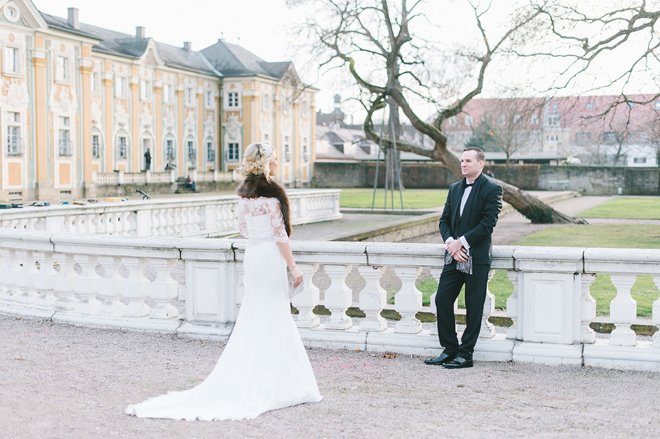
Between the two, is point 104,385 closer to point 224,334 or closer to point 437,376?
point 224,334

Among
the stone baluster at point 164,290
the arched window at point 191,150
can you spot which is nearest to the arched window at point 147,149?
the arched window at point 191,150

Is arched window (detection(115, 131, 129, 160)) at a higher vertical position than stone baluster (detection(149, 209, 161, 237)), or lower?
higher

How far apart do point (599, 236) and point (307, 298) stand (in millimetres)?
17000

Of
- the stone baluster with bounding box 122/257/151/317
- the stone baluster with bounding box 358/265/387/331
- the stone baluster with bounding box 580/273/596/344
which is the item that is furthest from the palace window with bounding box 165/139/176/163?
the stone baluster with bounding box 580/273/596/344

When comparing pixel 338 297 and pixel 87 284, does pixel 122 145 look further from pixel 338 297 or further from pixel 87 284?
pixel 338 297

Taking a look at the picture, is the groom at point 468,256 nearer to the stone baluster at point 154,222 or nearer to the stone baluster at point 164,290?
the stone baluster at point 164,290

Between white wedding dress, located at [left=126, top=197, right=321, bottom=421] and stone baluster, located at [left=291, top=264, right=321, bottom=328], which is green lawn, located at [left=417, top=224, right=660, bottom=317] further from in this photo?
white wedding dress, located at [left=126, top=197, right=321, bottom=421]

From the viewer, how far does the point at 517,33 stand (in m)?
24.0

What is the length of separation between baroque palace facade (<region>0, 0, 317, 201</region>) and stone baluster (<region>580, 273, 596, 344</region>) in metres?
21.5

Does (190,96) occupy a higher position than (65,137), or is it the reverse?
(190,96)

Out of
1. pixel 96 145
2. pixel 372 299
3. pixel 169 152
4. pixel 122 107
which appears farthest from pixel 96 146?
pixel 372 299

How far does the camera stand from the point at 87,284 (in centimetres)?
845

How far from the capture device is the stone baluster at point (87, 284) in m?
8.40

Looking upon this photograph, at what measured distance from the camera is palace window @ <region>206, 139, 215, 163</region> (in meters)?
63.4
